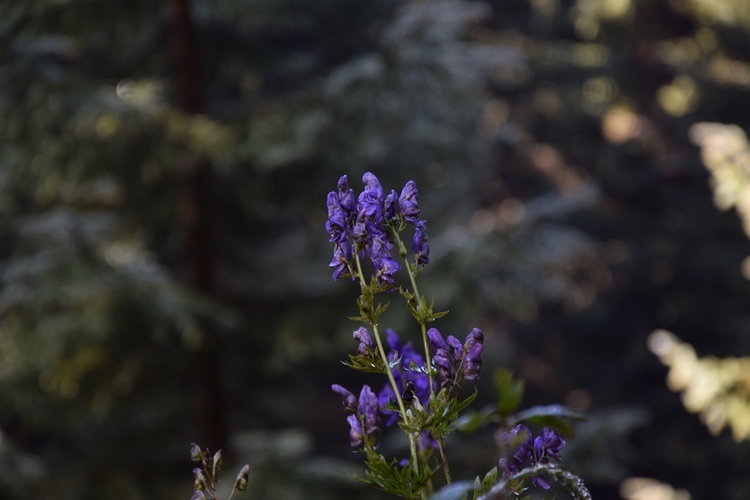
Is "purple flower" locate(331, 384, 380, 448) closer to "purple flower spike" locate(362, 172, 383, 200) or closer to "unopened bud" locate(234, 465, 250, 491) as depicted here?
"unopened bud" locate(234, 465, 250, 491)

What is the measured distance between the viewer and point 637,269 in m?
13.4

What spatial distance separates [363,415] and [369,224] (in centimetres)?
23

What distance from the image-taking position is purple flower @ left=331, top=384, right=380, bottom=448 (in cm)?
107

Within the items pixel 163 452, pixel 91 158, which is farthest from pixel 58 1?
pixel 163 452

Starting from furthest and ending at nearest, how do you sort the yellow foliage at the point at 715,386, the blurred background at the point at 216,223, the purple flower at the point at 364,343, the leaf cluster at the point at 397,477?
the yellow foliage at the point at 715,386
the blurred background at the point at 216,223
the purple flower at the point at 364,343
the leaf cluster at the point at 397,477

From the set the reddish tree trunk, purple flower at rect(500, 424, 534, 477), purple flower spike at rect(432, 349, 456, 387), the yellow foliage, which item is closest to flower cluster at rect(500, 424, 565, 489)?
purple flower at rect(500, 424, 534, 477)

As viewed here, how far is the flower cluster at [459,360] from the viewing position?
1071 mm

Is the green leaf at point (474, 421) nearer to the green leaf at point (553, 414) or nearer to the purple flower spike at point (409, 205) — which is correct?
the green leaf at point (553, 414)

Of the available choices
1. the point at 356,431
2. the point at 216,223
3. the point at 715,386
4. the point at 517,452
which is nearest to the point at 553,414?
the point at 517,452

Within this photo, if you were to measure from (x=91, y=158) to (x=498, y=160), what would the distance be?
11238 millimetres

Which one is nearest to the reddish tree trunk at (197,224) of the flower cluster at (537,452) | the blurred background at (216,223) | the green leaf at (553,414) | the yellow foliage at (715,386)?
the blurred background at (216,223)

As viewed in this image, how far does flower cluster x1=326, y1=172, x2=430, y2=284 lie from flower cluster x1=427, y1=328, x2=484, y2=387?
11 cm

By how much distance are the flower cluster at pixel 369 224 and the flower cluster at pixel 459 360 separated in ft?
0.36

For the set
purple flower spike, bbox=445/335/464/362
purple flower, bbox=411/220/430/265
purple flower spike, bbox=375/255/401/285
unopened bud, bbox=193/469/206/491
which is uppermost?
purple flower, bbox=411/220/430/265
